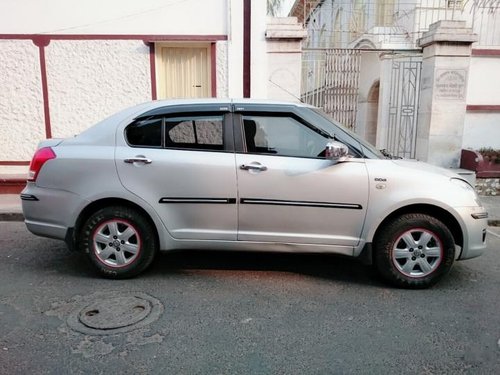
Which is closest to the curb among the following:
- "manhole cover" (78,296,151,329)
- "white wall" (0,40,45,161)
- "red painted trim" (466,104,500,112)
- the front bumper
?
"white wall" (0,40,45,161)

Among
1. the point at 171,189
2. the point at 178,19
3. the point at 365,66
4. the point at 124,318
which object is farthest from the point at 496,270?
the point at 365,66

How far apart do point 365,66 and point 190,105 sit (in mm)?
9121

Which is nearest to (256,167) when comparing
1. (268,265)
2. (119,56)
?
(268,265)

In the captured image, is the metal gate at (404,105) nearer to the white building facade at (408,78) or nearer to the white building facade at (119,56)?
the white building facade at (408,78)

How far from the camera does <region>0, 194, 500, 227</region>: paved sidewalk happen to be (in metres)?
6.93

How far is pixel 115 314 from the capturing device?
3748 mm

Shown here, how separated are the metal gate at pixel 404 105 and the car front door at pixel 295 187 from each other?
5.79m

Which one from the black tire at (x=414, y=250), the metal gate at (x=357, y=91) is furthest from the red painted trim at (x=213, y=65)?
the black tire at (x=414, y=250)

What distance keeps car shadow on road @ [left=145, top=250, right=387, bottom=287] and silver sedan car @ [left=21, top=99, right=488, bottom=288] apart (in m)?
0.38

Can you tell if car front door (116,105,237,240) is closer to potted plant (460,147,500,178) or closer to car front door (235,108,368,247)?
car front door (235,108,368,247)

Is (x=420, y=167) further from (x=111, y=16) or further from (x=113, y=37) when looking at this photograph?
(x=111, y=16)

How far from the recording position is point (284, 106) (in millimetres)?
4395

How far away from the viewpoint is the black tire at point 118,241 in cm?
438

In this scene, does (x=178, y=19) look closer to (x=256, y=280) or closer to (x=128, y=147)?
(x=128, y=147)
